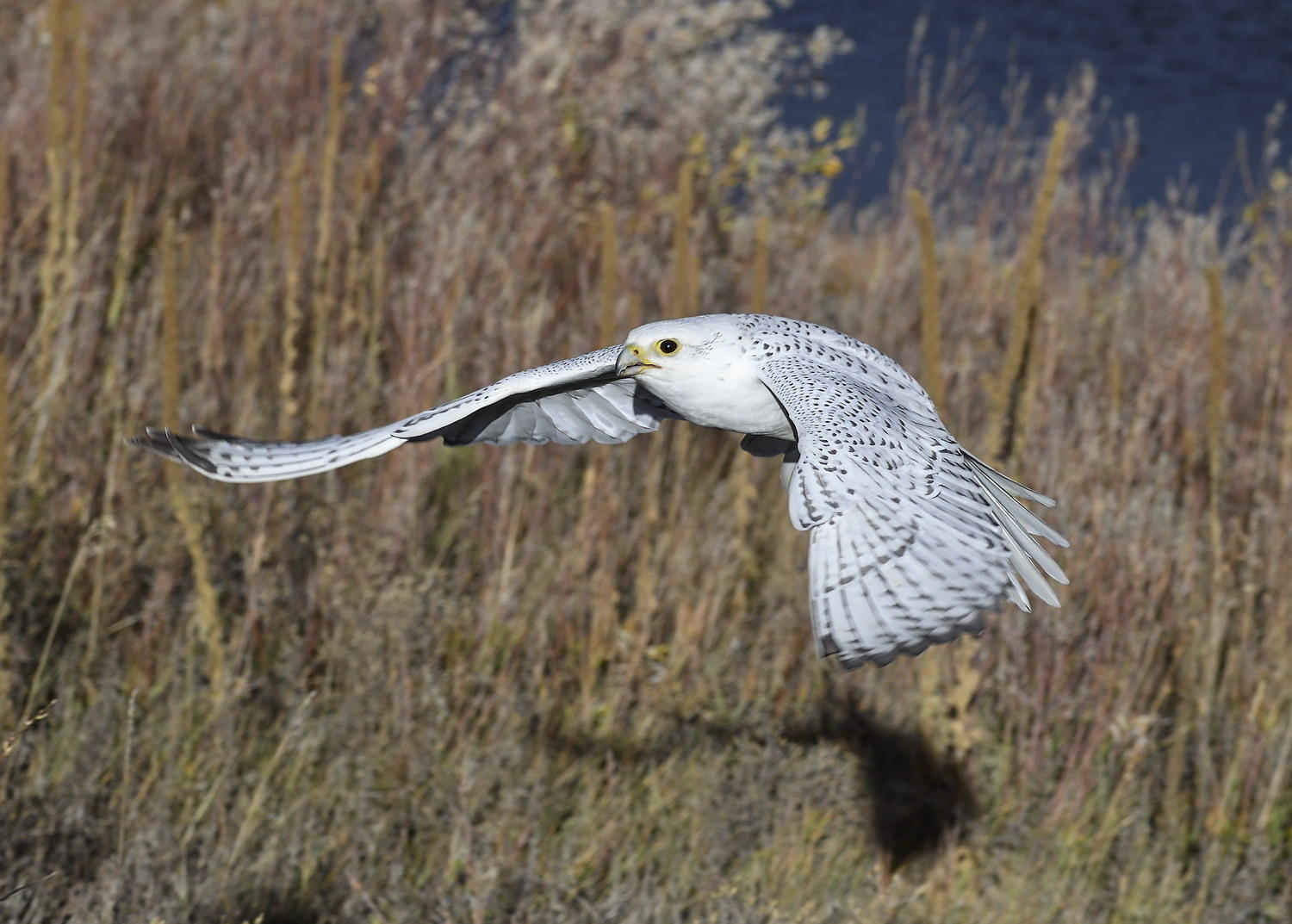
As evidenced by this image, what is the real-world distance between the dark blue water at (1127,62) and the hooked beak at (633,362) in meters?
6.86

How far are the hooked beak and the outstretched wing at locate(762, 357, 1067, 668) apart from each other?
0.81 feet

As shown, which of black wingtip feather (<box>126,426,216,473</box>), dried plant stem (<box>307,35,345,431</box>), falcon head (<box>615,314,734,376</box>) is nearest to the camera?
black wingtip feather (<box>126,426,216,473</box>)

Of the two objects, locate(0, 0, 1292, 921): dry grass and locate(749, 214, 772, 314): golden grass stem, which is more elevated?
locate(749, 214, 772, 314): golden grass stem

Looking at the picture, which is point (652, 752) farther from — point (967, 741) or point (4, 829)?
point (4, 829)

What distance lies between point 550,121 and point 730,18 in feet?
4.37

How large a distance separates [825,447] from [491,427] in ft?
3.26

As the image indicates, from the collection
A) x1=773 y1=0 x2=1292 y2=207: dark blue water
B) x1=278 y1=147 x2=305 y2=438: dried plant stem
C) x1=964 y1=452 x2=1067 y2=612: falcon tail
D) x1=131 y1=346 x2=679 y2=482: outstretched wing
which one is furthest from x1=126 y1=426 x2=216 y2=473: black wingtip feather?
x1=773 y1=0 x2=1292 y2=207: dark blue water

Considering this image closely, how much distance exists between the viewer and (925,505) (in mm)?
2016

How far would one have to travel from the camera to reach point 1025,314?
302 cm

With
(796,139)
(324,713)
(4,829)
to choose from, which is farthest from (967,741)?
(796,139)

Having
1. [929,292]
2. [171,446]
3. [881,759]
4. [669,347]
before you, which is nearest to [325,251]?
[171,446]

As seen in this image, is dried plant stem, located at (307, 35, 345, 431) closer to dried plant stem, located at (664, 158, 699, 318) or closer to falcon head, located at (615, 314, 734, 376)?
dried plant stem, located at (664, 158, 699, 318)

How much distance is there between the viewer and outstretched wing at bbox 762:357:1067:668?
176cm

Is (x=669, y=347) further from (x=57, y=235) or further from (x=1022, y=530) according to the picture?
(x=57, y=235)
